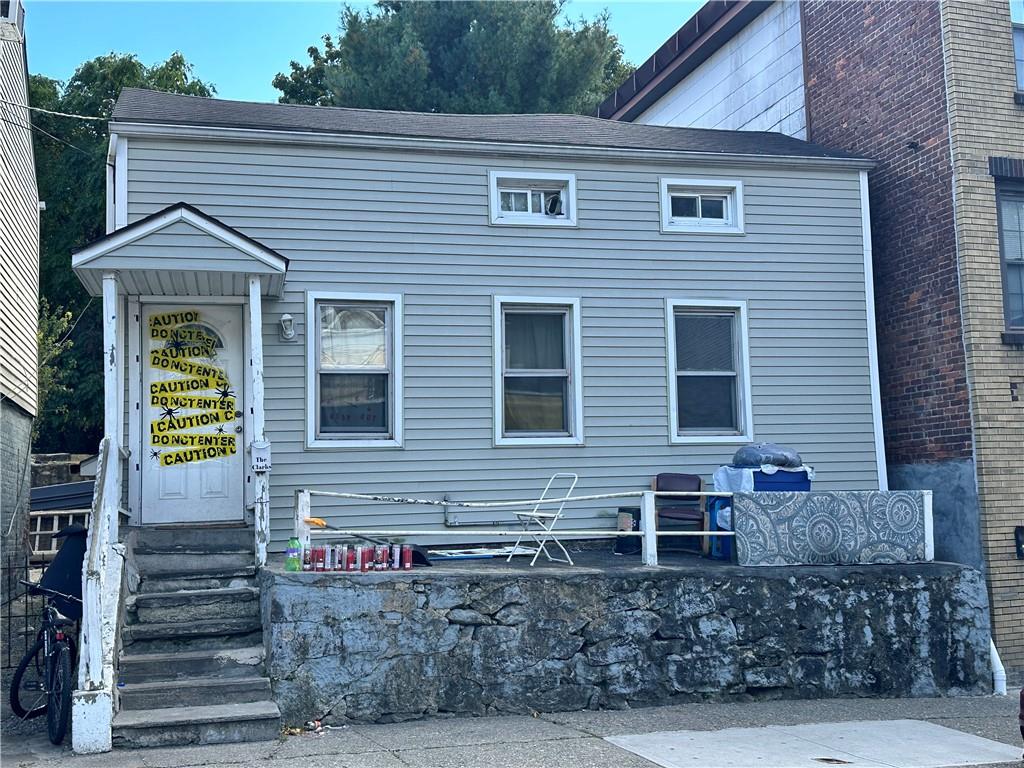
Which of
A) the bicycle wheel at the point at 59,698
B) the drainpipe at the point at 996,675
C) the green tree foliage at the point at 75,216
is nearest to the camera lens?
the bicycle wheel at the point at 59,698

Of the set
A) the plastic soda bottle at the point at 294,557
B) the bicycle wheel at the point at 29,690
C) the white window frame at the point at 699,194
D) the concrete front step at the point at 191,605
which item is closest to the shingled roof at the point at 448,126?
the white window frame at the point at 699,194

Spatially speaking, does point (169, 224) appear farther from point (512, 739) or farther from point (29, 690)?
point (512, 739)

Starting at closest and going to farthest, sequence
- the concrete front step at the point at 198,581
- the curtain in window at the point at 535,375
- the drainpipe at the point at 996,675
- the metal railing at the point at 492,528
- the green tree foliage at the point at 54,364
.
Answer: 1. the metal railing at the point at 492,528
2. the concrete front step at the point at 198,581
3. the drainpipe at the point at 996,675
4. the curtain in window at the point at 535,375
5. the green tree foliage at the point at 54,364

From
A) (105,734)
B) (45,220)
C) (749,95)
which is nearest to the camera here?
(105,734)

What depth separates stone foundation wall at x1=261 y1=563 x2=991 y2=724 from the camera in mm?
8203

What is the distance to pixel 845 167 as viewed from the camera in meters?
12.2

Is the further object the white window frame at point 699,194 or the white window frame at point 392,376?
the white window frame at point 699,194

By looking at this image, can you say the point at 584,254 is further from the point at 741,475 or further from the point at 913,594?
the point at 913,594

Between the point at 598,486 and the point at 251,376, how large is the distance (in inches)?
148

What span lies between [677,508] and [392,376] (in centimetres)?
325

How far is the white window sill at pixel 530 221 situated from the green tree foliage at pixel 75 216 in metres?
15.2

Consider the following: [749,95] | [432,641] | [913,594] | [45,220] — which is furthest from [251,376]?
[45,220]

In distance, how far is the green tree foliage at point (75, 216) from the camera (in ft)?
79.5

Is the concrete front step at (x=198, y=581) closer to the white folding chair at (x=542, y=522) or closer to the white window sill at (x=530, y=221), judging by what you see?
the white folding chair at (x=542, y=522)
